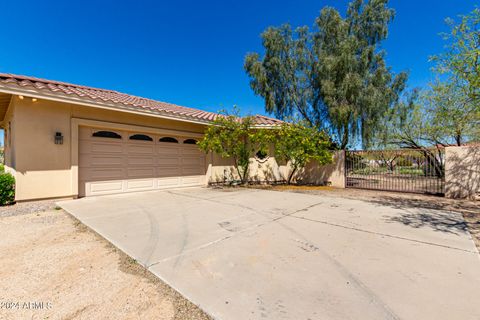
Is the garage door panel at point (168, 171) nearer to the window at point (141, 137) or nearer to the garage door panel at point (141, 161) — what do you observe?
the garage door panel at point (141, 161)

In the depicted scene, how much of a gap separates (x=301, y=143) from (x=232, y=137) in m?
3.32

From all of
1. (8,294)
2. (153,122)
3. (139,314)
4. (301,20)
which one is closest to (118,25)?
(153,122)

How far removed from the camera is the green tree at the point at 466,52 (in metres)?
4.56

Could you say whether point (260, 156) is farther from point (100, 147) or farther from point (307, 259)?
point (307, 259)

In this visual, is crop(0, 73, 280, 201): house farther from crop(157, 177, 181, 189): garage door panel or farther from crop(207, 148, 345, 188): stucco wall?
crop(207, 148, 345, 188): stucco wall

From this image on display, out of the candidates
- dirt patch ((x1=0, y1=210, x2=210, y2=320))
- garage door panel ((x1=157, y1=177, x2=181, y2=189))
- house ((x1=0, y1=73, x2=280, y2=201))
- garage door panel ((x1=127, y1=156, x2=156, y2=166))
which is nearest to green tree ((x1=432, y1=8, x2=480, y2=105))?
dirt patch ((x1=0, y1=210, x2=210, y2=320))

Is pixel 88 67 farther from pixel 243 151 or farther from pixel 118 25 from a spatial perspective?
pixel 243 151

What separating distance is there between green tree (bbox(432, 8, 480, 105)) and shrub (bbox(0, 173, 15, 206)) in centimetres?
1191

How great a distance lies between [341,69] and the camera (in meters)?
12.3

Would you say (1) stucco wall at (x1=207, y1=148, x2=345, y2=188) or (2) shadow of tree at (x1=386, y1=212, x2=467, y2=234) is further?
(1) stucco wall at (x1=207, y1=148, x2=345, y2=188)

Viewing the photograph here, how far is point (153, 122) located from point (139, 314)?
7.84m

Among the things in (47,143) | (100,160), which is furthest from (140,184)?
(47,143)

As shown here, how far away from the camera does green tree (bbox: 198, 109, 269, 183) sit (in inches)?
362

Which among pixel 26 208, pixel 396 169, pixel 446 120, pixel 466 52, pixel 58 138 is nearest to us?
pixel 466 52
